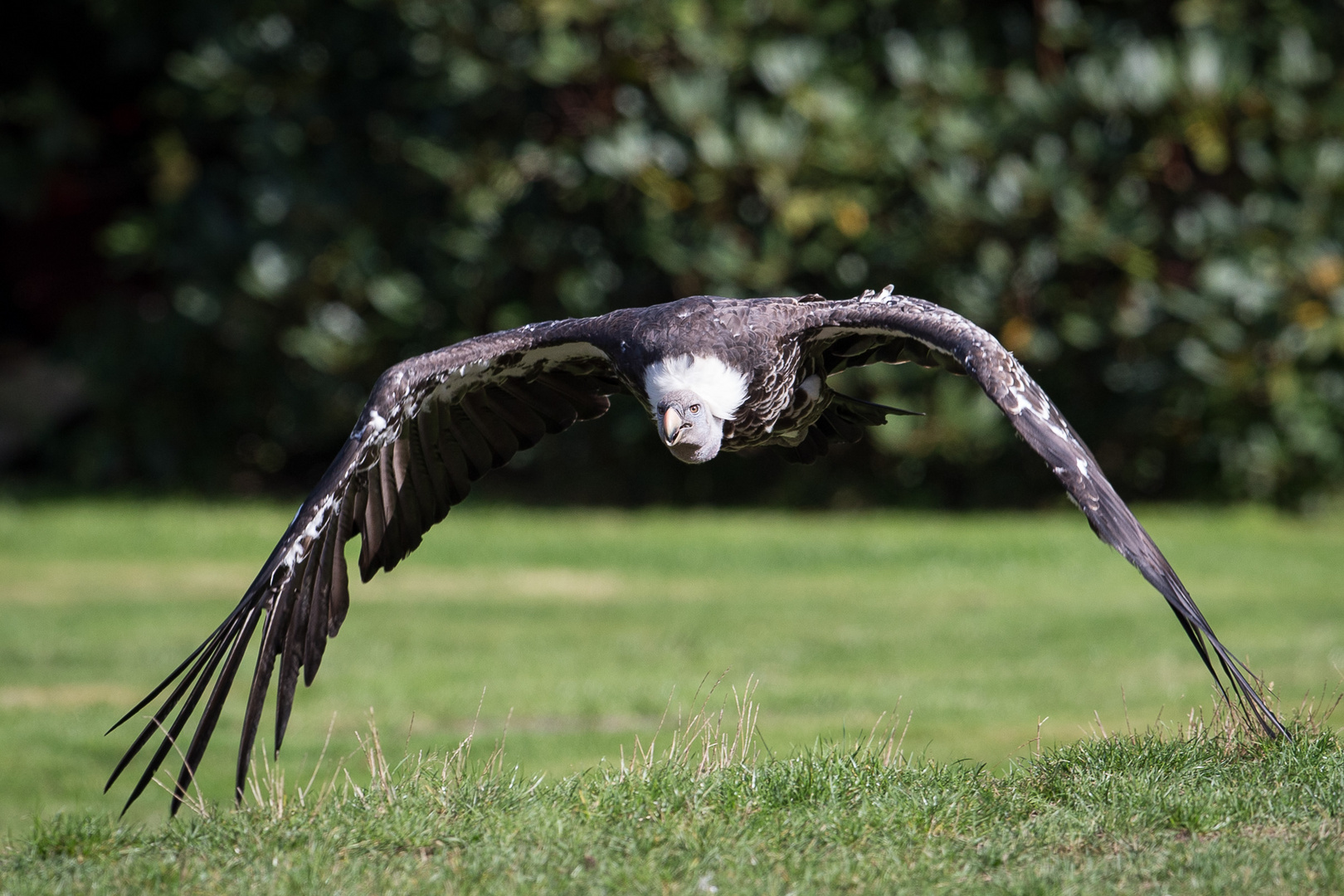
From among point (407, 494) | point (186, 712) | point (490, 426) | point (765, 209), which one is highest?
point (765, 209)

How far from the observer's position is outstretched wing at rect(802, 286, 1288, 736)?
4.39 m

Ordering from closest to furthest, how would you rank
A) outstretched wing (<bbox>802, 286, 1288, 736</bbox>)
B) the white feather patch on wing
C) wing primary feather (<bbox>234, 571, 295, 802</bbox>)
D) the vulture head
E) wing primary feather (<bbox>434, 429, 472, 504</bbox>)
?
1. outstretched wing (<bbox>802, 286, 1288, 736</bbox>)
2. wing primary feather (<bbox>234, 571, 295, 802</bbox>)
3. the vulture head
4. the white feather patch on wing
5. wing primary feather (<bbox>434, 429, 472, 504</bbox>)

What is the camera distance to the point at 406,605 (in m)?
11.3

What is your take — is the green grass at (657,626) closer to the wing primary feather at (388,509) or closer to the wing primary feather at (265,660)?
the wing primary feather at (388,509)

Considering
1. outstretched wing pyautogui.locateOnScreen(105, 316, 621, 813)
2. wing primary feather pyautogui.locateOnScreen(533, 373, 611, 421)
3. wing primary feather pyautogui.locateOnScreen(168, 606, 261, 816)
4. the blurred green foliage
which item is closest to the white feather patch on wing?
outstretched wing pyautogui.locateOnScreen(105, 316, 621, 813)

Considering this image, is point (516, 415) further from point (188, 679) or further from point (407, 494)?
point (188, 679)

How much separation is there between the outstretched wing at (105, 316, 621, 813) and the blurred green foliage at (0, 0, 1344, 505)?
23.5 feet

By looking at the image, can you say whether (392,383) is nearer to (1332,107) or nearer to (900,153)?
(900,153)

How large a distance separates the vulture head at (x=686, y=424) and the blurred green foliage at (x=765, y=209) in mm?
7788

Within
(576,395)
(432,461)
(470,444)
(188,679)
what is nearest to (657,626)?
(576,395)

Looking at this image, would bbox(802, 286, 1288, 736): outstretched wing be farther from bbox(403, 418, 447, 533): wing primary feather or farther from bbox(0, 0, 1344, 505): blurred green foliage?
bbox(0, 0, 1344, 505): blurred green foliage

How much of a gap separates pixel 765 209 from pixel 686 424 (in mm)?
8583

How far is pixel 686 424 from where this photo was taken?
17.9 ft

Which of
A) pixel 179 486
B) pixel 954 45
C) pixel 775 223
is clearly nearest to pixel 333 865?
pixel 775 223
